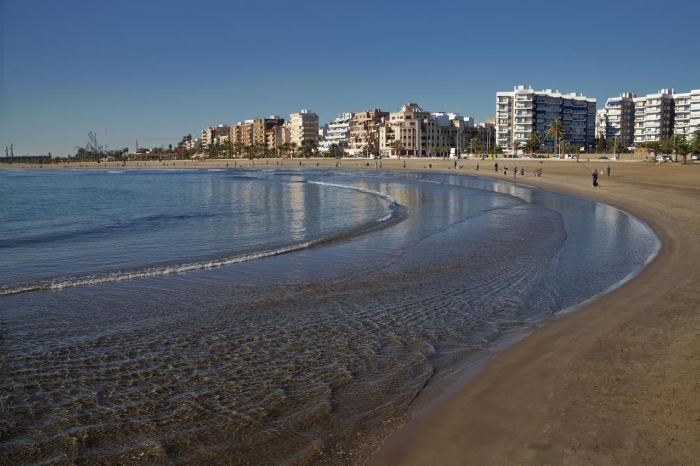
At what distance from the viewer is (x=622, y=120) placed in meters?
163

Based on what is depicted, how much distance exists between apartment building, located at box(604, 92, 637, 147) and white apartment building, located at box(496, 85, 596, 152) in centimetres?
1715

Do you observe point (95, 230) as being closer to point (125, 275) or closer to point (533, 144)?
point (125, 275)

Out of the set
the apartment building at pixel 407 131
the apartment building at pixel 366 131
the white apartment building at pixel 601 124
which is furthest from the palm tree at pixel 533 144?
the white apartment building at pixel 601 124

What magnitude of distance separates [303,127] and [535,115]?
80.7 meters

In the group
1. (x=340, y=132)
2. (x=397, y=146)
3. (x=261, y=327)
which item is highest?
(x=340, y=132)

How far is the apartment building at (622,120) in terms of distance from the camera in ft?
534

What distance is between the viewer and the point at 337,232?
21.5 m

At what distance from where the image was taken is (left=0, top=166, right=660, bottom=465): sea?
5.53 m

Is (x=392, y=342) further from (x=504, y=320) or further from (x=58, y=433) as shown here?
(x=58, y=433)

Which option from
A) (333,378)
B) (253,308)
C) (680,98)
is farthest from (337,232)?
(680,98)

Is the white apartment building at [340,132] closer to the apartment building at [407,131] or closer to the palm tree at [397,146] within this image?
A: the apartment building at [407,131]

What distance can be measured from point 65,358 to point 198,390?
2413 mm

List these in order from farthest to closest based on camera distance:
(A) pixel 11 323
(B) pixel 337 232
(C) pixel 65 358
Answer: (B) pixel 337 232
(A) pixel 11 323
(C) pixel 65 358

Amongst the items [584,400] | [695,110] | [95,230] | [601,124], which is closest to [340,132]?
[601,124]
